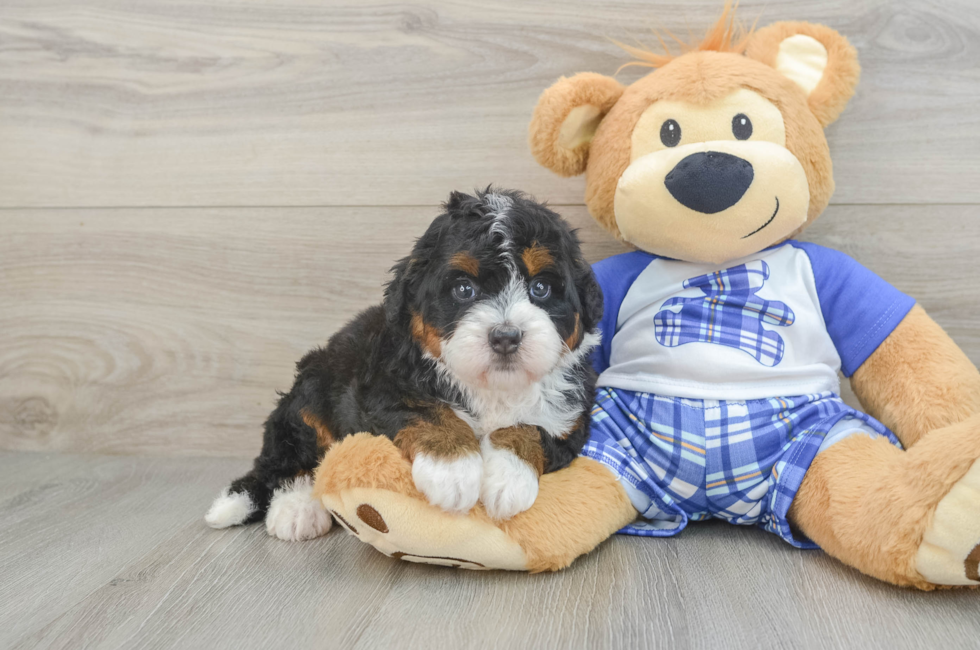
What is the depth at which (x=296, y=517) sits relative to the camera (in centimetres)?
149

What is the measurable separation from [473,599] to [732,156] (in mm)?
953

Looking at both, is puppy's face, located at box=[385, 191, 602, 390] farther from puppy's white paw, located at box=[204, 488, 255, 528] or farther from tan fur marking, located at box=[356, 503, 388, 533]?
puppy's white paw, located at box=[204, 488, 255, 528]

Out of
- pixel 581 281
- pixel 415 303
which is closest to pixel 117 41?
pixel 415 303

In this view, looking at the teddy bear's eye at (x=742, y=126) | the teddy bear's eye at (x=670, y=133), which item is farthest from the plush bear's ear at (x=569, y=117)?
the teddy bear's eye at (x=742, y=126)

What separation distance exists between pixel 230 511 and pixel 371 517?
0.52 m

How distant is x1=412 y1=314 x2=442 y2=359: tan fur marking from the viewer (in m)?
1.25

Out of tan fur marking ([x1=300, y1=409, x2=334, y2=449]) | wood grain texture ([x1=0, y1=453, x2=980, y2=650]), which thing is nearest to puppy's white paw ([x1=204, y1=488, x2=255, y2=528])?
wood grain texture ([x1=0, y1=453, x2=980, y2=650])

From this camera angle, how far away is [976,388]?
136cm

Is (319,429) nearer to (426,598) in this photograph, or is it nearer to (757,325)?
(426,598)

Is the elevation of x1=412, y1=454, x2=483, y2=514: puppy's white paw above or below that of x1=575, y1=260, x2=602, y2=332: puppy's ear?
below

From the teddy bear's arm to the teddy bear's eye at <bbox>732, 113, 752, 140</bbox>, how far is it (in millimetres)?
515

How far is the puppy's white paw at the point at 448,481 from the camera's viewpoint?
115cm

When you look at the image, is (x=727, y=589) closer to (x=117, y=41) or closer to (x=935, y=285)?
(x=935, y=285)

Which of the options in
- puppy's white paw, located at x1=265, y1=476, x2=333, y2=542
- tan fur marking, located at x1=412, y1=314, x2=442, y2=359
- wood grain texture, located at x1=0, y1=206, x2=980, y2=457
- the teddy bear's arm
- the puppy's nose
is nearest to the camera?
the puppy's nose
